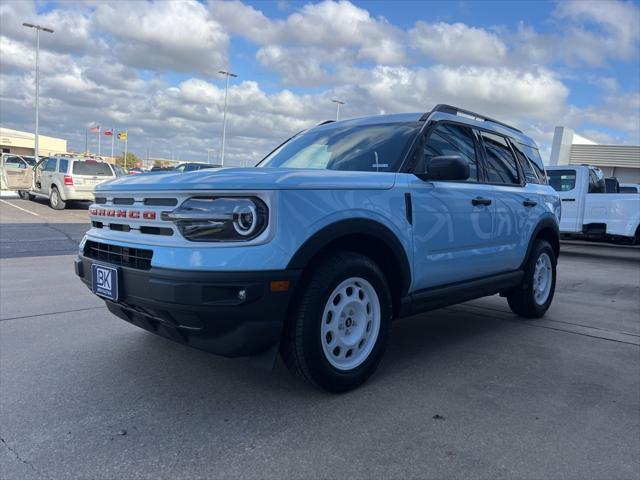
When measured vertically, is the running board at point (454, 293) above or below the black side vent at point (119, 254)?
below

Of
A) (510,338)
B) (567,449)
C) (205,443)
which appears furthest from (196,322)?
(510,338)

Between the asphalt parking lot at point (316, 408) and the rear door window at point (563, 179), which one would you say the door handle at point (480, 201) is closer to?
the asphalt parking lot at point (316, 408)

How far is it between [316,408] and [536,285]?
344 centimetres

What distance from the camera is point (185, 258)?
2756 mm

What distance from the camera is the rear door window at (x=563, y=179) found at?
12734 millimetres

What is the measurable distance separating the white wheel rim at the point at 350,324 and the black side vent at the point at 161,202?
3.40 ft

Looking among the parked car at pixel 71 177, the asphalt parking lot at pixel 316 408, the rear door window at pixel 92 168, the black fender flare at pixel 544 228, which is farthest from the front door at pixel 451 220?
the rear door window at pixel 92 168

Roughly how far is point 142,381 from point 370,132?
2.50 meters

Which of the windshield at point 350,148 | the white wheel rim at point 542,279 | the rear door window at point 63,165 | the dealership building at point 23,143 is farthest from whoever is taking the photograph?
the dealership building at point 23,143

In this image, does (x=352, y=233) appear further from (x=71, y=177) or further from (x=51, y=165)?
(x=51, y=165)

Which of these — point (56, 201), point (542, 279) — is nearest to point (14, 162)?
point (56, 201)

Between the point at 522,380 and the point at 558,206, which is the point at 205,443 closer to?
the point at 522,380

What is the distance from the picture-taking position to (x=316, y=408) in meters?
3.12

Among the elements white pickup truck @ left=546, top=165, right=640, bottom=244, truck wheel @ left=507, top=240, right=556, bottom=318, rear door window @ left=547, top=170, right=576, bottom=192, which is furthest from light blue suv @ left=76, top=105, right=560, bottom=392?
rear door window @ left=547, top=170, right=576, bottom=192
